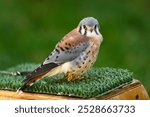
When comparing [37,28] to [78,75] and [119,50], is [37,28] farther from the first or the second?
[78,75]

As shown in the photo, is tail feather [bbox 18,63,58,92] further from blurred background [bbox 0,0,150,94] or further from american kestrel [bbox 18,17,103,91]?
blurred background [bbox 0,0,150,94]

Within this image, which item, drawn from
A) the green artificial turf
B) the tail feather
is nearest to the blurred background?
the green artificial turf

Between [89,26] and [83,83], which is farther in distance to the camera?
[83,83]

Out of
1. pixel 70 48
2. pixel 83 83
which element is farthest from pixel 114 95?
pixel 70 48

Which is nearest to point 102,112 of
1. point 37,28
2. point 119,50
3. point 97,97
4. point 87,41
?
point 97,97

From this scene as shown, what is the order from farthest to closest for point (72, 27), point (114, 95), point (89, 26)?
1. point (72, 27)
2. point (114, 95)
3. point (89, 26)

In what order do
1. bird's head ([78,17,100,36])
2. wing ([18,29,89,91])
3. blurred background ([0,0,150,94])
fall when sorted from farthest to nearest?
blurred background ([0,0,150,94])
wing ([18,29,89,91])
bird's head ([78,17,100,36])

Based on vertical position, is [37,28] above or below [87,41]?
above

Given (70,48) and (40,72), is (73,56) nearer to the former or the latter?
(70,48)
